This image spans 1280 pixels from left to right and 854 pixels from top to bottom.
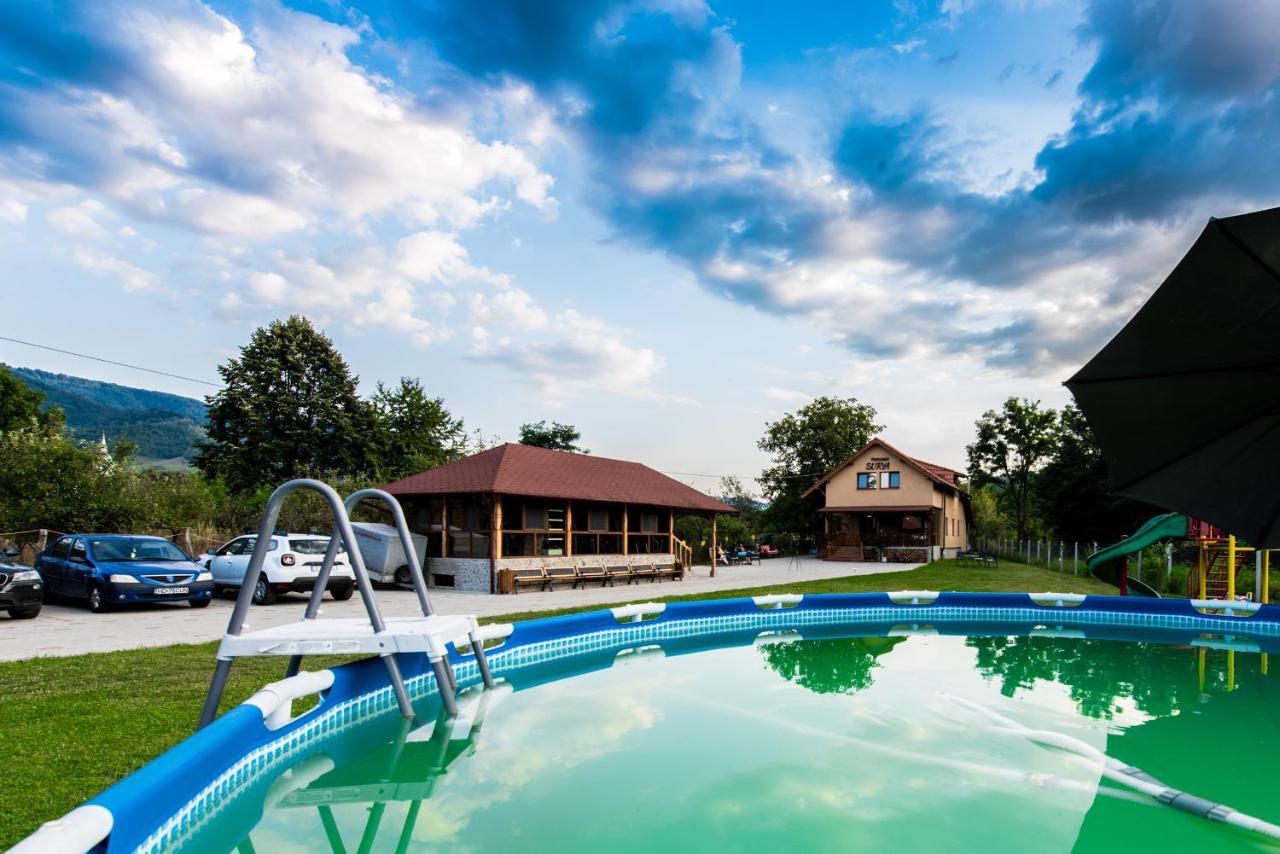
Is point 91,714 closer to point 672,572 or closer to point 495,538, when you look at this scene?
point 495,538

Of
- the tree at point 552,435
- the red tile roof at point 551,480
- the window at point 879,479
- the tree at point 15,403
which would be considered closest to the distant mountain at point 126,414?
the tree at point 15,403

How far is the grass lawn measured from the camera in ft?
14.0

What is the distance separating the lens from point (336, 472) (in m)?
38.0

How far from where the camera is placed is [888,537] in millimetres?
38094

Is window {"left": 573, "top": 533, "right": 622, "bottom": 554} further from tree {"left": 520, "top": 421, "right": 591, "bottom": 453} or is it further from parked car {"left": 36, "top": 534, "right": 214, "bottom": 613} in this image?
tree {"left": 520, "top": 421, "right": 591, "bottom": 453}

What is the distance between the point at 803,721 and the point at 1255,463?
4.44 meters

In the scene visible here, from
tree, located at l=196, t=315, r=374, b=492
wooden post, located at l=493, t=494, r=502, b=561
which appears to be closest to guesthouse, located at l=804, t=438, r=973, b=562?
wooden post, located at l=493, t=494, r=502, b=561

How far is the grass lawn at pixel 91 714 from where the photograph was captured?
4.26 meters

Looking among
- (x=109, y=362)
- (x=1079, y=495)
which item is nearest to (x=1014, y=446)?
(x=1079, y=495)

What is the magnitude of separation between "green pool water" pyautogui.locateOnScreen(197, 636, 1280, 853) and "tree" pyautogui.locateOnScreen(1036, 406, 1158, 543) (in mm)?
37613

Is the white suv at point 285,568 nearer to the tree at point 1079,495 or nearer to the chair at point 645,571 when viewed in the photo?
the chair at point 645,571

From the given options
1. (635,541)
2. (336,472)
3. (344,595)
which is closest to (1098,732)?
(344,595)

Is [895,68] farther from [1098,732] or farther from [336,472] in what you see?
[336,472]

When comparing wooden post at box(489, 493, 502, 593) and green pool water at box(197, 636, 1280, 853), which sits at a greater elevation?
wooden post at box(489, 493, 502, 593)
